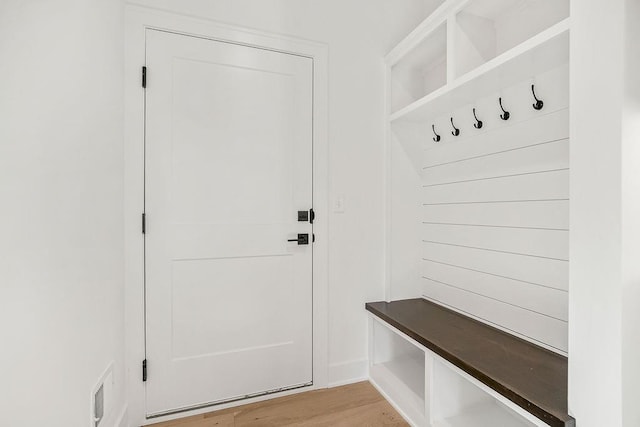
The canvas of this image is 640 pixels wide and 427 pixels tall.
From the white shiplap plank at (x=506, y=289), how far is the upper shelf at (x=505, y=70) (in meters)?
0.98

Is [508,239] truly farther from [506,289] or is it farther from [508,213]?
[506,289]

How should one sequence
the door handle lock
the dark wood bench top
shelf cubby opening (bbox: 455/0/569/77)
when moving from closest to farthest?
the dark wood bench top
shelf cubby opening (bbox: 455/0/569/77)
the door handle lock

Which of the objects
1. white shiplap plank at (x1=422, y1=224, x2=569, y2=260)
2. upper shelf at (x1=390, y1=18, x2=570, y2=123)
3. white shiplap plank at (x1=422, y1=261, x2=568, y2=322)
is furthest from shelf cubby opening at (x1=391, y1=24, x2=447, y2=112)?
white shiplap plank at (x1=422, y1=261, x2=568, y2=322)

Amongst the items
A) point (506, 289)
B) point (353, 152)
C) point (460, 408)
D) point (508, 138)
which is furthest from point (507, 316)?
point (353, 152)

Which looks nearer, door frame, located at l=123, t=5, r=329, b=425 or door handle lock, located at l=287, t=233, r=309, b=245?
door frame, located at l=123, t=5, r=329, b=425

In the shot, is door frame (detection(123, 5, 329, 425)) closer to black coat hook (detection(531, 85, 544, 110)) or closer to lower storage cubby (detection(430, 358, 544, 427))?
lower storage cubby (detection(430, 358, 544, 427))

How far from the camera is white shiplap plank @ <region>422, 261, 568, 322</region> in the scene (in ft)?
4.73

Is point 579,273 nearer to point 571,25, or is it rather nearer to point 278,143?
point 571,25

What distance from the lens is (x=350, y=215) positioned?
7.05 ft

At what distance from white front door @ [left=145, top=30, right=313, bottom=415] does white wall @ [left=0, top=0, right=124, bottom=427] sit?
26cm

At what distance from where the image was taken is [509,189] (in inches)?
65.1

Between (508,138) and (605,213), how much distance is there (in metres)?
0.87

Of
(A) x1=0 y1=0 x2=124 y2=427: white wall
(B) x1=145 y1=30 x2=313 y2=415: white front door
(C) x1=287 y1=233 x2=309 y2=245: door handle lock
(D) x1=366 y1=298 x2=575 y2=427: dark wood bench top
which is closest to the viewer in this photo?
(A) x1=0 y1=0 x2=124 y2=427: white wall

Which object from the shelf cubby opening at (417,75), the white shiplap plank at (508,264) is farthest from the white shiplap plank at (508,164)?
the shelf cubby opening at (417,75)
